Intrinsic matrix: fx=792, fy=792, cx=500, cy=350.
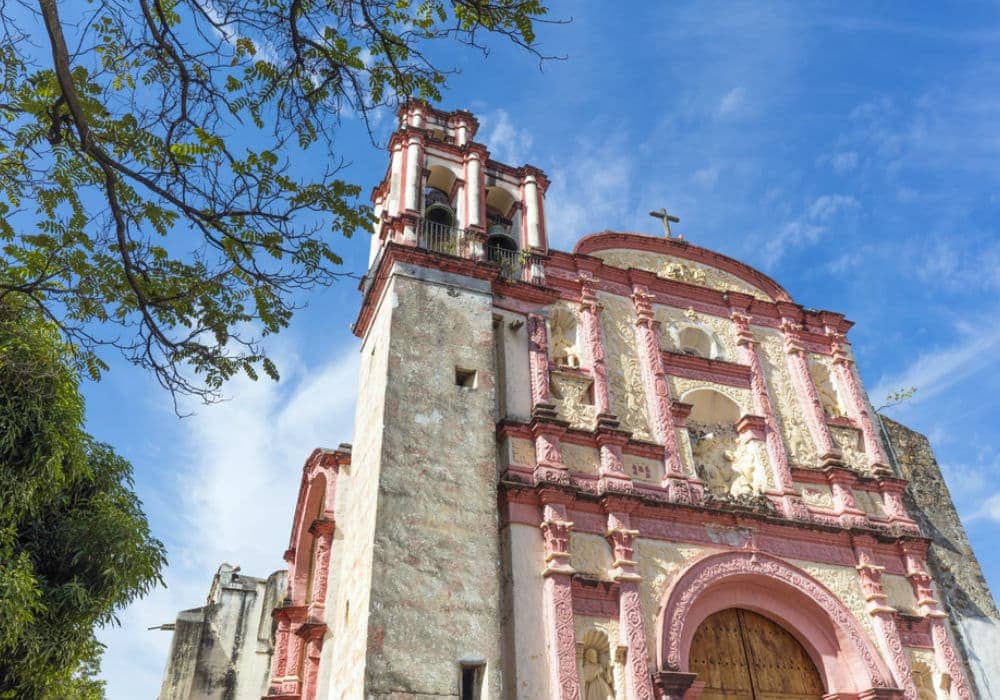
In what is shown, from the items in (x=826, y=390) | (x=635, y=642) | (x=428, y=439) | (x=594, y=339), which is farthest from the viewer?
(x=826, y=390)

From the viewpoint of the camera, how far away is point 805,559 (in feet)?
36.5

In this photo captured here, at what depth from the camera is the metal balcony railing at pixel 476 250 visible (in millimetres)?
11984

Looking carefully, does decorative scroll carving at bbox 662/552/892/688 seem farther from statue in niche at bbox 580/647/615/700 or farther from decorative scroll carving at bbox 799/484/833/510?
decorative scroll carving at bbox 799/484/833/510

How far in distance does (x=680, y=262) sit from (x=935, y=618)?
6.91m

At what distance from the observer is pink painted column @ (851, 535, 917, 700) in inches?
Answer: 412

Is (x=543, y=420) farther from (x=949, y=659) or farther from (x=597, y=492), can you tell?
(x=949, y=659)

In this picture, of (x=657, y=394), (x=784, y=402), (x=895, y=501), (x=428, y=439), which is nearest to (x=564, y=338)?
(x=657, y=394)

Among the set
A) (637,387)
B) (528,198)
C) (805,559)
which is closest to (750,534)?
(805,559)

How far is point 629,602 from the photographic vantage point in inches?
379

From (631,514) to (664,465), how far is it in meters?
1.23

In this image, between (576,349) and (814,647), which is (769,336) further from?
(814,647)

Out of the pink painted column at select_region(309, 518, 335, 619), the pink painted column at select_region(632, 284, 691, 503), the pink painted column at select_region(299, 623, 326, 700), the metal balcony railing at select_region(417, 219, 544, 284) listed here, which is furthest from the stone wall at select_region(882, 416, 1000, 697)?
the pink painted column at select_region(309, 518, 335, 619)

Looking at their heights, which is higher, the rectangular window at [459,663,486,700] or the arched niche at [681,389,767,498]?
the arched niche at [681,389,767,498]

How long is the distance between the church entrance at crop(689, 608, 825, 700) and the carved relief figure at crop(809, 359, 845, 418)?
4.31 m
